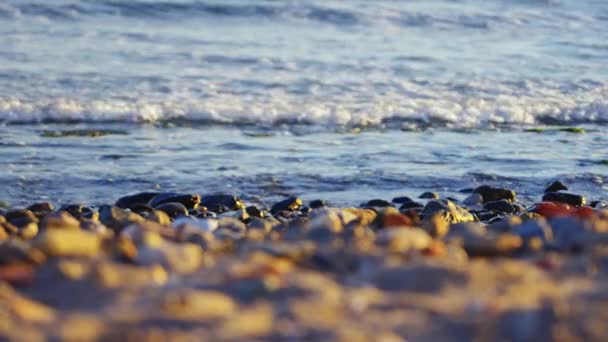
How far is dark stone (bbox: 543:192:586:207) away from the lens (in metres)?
6.82

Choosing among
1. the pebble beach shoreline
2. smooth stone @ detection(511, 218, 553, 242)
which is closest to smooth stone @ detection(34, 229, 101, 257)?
the pebble beach shoreline

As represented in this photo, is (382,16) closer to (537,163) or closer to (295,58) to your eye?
(295,58)

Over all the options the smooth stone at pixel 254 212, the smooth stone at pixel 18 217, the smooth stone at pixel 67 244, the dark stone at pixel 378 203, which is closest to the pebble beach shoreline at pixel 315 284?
the smooth stone at pixel 67 244

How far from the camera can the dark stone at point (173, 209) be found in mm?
6164

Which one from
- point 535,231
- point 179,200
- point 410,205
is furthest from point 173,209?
point 535,231

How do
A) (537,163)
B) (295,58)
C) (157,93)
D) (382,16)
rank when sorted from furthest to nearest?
1. (382,16)
2. (295,58)
3. (157,93)
4. (537,163)

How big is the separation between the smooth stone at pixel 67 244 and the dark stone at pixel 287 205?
3426 mm

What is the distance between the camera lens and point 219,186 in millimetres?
7164

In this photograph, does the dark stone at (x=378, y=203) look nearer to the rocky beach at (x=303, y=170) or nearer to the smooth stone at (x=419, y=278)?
the rocky beach at (x=303, y=170)

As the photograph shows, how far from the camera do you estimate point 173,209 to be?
621 cm

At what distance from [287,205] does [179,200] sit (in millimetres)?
588

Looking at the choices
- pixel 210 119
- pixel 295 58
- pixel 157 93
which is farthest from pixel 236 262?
pixel 295 58

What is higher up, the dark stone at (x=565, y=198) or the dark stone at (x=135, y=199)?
the dark stone at (x=565, y=198)

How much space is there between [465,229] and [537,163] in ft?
15.3
